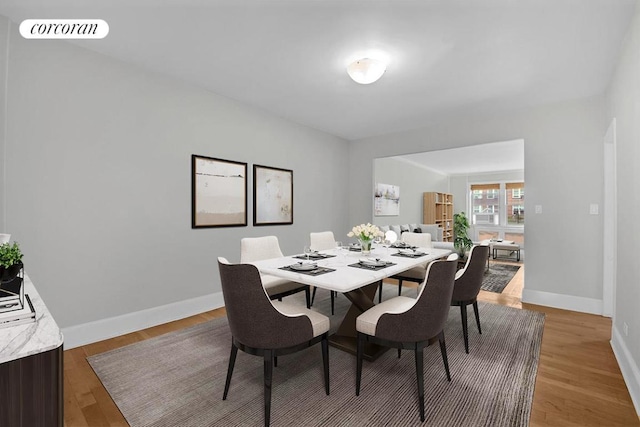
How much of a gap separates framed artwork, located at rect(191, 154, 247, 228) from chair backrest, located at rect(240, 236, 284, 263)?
73cm

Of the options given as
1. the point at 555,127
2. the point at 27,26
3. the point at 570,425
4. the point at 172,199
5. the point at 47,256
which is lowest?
the point at 570,425

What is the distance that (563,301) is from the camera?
3645 millimetres

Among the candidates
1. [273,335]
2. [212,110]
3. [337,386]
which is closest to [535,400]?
[337,386]

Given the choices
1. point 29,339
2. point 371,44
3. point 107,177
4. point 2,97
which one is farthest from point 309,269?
point 2,97

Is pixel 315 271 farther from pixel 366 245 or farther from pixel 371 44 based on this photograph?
pixel 371 44

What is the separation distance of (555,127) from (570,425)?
3.40m

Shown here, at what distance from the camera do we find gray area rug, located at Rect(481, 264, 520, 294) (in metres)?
4.62

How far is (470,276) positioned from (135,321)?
10.3ft

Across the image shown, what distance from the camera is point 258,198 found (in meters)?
4.04

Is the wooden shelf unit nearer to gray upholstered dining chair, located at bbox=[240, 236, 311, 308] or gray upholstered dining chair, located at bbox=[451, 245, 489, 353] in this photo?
gray upholstered dining chair, located at bbox=[451, 245, 489, 353]

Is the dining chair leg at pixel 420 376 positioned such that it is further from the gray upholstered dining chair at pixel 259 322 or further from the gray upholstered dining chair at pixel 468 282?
the gray upholstered dining chair at pixel 468 282

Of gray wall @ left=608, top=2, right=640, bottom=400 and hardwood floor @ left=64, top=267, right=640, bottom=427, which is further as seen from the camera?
gray wall @ left=608, top=2, right=640, bottom=400

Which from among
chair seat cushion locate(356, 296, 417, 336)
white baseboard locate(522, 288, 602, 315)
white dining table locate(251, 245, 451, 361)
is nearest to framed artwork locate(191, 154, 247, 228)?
white dining table locate(251, 245, 451, 361)

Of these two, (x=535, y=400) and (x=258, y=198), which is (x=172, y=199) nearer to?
(x=258, y=198)
